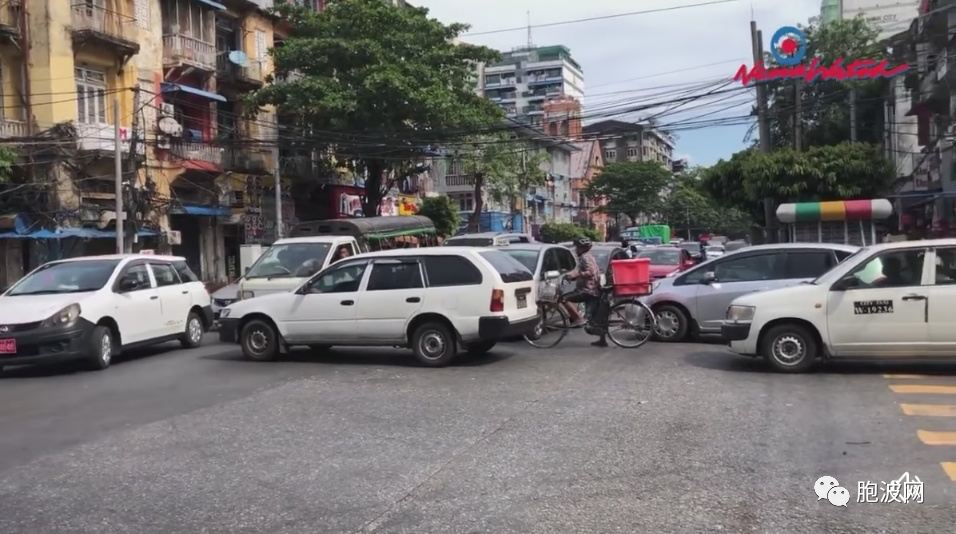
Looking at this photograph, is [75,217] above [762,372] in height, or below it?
above

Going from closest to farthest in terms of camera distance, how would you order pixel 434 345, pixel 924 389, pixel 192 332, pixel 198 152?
pixel 924 389, pixel 434 345, pixel 192 332, pixel 198 152

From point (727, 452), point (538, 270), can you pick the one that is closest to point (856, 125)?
point (538, 270)

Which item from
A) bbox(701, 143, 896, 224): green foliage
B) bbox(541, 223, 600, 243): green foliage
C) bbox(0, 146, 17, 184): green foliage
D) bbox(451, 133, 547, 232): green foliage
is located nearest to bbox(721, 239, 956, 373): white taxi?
bbox(701, 143, 896, 224): green foliage

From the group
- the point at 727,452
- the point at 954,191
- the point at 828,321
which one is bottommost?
the point at 727,452

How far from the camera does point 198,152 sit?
31484mm

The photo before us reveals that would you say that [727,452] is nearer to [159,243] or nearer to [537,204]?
[159,243]

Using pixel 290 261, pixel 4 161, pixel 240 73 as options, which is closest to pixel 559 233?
pixel 240 73

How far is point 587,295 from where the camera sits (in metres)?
13.1

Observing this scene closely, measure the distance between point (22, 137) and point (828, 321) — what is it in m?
23.5

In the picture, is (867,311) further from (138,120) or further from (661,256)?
(138,120)

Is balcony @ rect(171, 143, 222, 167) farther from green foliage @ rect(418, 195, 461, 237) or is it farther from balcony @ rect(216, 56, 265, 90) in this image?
green foliage @ rect(418, 195, 461, 237)

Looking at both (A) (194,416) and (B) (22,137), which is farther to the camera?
(B) (22,137)

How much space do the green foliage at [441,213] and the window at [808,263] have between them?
1296 inches

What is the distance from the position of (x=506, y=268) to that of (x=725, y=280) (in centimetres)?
378
